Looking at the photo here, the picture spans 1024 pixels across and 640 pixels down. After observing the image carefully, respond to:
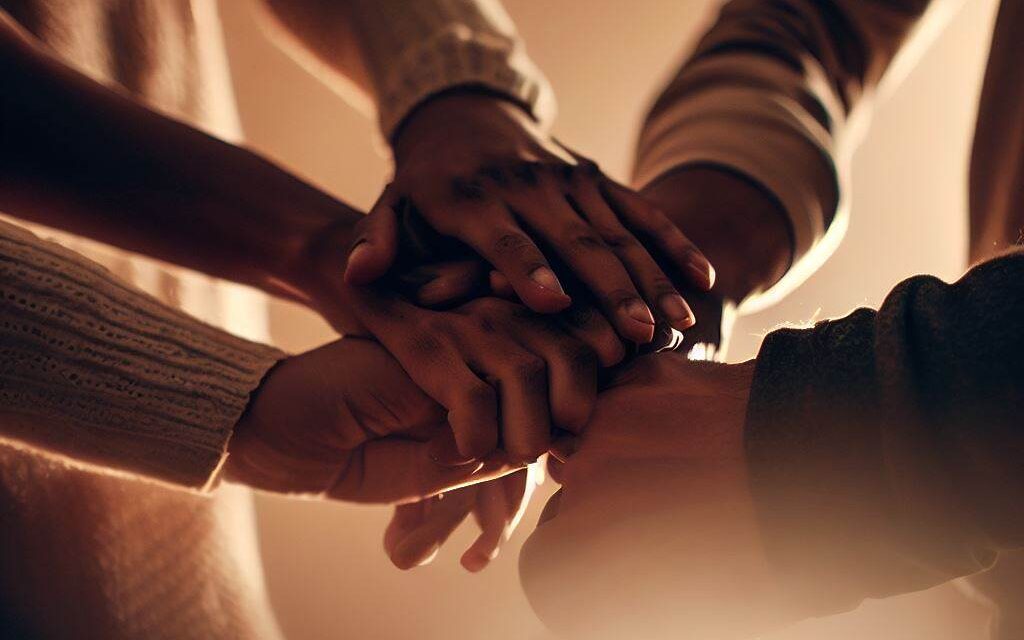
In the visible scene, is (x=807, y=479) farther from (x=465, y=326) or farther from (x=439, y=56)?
(x=439, y=56)

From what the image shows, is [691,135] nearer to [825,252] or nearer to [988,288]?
[825,252]

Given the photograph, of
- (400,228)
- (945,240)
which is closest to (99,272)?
(400,228)

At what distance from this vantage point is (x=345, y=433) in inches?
17.7

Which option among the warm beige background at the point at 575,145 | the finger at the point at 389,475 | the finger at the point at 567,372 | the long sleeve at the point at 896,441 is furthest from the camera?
the warm beige background at the point at 575,145

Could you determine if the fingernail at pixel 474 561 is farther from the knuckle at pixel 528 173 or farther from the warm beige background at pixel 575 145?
the warm beige background at pixel 575 145

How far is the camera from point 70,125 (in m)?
0.42

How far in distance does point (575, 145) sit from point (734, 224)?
51cm

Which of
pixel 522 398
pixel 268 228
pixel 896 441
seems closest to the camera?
pixel 896 441

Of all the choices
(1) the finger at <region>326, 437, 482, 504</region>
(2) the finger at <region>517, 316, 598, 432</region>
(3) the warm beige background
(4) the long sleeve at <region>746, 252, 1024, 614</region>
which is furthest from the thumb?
(3) the warm beige background

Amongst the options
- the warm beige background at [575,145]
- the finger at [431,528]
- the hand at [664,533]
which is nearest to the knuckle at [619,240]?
the hand at [664,533]

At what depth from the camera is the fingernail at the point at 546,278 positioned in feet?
1.25

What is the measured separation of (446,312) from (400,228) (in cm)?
7

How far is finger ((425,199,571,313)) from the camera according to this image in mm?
381

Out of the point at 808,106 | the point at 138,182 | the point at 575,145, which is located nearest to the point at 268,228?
the point at 138,182
